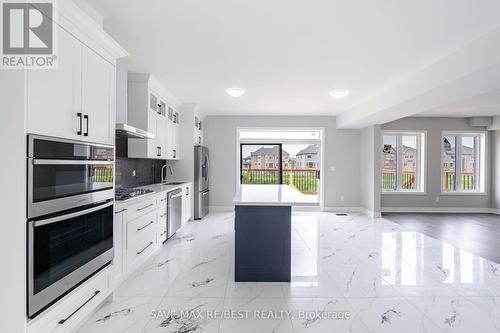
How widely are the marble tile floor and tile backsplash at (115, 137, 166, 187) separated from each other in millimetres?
1220

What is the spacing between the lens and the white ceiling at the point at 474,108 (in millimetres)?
5082

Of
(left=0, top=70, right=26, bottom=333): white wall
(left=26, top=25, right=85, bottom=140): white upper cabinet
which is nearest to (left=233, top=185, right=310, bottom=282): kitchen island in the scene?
(left=26, top=25, right=85, bottom=140): white upper cabinet

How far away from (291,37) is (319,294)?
2622 millimetres

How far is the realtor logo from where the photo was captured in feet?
4.90

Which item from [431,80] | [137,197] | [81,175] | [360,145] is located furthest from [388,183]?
[81,175]

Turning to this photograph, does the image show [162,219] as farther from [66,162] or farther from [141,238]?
[66,162]

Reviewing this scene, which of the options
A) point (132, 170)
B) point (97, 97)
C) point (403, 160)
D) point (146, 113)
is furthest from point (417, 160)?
point (97, 97)

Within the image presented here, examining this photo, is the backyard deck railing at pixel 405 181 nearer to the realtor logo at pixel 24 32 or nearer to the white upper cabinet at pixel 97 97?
the white upper cabinet at pixel 97 97

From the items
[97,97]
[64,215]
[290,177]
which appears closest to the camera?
[64,215]

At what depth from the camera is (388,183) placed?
759cm

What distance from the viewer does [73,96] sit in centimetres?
189

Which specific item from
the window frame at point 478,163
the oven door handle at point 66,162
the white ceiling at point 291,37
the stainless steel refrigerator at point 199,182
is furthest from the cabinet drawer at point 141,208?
the window frame at point 478,163

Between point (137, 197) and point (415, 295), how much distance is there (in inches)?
120

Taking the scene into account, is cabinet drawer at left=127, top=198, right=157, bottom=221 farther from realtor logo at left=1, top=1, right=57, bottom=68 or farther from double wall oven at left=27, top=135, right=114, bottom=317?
realtor logo at left=1, top=1, right=57, bottom=68
